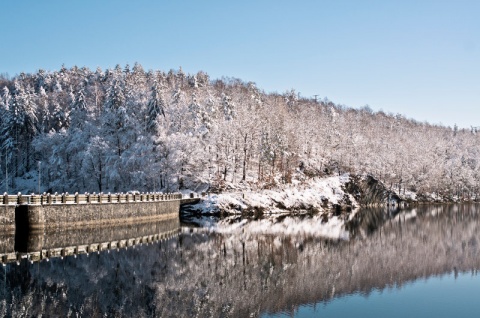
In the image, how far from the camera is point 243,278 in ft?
99.9

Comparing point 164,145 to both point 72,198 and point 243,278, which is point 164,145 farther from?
point 243,278

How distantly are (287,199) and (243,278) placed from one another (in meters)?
60.3

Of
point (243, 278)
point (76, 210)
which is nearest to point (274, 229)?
point (76, 210)

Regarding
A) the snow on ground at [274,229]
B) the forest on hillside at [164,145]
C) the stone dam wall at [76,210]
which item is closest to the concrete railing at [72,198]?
the stone dam wall at [76,210]

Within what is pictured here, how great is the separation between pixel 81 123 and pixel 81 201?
175 feet

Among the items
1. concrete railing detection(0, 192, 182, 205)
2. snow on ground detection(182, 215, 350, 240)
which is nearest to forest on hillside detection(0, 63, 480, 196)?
concrete railing detection(0, 192, 182, 205)

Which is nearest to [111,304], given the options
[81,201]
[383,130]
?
[81,201]

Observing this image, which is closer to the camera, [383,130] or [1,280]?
[1,280]

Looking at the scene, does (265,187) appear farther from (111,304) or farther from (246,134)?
(111,304)

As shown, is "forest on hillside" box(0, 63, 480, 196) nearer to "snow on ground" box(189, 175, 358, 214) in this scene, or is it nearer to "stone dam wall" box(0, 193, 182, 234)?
"snow on ground" box(189, 175, 358, 214)

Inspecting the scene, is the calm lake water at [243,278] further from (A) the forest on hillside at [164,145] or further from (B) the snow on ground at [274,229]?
(A) the forest on hillside at [164,145]

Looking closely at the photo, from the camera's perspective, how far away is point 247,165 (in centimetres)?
10238

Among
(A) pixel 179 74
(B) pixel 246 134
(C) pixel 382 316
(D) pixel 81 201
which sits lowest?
(C) pixel 382 316

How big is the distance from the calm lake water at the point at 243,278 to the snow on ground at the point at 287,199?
27.8m
